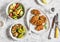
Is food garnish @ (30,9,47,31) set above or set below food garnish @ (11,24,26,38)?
above

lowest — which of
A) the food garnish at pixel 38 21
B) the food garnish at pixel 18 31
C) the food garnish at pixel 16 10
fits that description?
the food garnish at pixel 18 31

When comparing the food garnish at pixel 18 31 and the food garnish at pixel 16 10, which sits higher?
the food garnish at pixel 16 10

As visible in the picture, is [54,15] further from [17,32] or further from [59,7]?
[17,32]

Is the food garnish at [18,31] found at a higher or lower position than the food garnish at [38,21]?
lower

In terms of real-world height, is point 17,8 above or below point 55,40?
above

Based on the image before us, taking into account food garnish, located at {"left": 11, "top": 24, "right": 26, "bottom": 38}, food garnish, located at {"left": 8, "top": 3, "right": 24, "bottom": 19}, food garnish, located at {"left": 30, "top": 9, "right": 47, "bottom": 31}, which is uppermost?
food garnish, located at {"left": 8, "top": 3, "right": 24, "bottom": 19}

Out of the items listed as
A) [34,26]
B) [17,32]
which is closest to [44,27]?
[34,26]

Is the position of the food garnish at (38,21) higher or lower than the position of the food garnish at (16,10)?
lower

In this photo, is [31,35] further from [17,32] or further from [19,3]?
[19,3]

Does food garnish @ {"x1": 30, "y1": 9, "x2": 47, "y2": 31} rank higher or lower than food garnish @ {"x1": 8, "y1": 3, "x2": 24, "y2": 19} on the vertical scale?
lower
